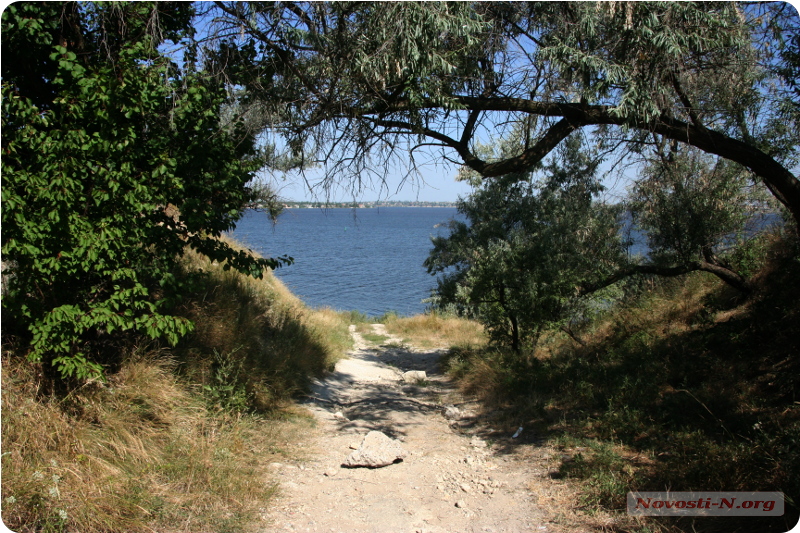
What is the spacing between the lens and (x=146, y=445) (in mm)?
4574

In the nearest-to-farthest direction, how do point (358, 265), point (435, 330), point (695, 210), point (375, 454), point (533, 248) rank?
point (375, 454), point (695, 210), point (533, 248), point (435, 330), point (358, 265)

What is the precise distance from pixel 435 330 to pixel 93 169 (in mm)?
13775

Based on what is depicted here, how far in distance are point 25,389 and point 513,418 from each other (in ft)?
17.6

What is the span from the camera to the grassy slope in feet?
11.9

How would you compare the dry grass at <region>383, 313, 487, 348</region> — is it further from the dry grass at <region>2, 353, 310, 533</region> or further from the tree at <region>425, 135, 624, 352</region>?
the dry grass at <region>2, 353, 310, 533</region>

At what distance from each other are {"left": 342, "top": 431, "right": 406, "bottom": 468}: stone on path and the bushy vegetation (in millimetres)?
1727

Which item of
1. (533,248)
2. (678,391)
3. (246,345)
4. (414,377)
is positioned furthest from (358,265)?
(678,391)

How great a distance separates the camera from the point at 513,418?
6.84m

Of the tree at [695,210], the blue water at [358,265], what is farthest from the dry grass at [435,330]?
the tree at [695,210]

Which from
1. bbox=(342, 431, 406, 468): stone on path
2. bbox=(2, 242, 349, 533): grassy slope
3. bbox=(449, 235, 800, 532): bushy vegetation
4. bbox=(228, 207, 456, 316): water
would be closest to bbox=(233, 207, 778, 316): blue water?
bbox=(228, 207, 456, 316): water

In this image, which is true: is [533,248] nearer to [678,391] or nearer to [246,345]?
[678,391]

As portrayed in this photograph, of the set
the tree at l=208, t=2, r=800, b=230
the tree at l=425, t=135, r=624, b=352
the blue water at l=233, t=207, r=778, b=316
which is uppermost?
the tree at l=208, t=2, r=800, b=230

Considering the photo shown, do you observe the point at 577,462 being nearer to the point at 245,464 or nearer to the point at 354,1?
the point at 245,464

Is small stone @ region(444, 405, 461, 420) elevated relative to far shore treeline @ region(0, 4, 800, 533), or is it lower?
lower
